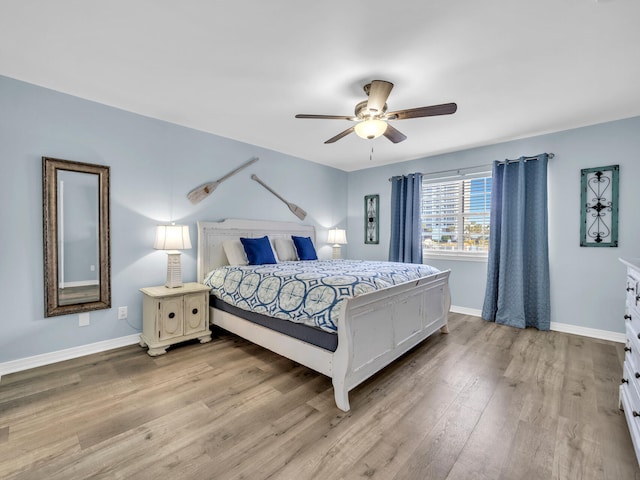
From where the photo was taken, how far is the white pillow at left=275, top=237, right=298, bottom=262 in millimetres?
4121

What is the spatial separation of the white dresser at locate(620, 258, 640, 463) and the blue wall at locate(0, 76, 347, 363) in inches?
148

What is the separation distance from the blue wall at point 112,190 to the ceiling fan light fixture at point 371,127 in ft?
6.67

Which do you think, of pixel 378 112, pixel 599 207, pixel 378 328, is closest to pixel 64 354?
pixel 378 328

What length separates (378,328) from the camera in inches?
90.0

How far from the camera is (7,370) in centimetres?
243

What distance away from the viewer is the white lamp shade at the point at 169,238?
2.97 m

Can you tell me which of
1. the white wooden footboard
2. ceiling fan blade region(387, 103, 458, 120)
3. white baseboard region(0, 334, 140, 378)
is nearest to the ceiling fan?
ceiling fan blade region(387, 103, 458, 120)

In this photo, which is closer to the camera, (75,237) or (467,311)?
(75,237)

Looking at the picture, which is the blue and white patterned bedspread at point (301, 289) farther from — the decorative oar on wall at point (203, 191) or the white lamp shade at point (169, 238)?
the decorative oar on wall at point (203, 191)

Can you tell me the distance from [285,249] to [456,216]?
104 inches

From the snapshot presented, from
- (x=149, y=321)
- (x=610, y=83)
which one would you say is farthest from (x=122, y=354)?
(x=610, y=83)

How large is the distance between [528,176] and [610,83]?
140 centimetres

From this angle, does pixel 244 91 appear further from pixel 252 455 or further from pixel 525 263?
pixel 525 263

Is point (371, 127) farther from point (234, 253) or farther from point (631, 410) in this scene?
point (631, 410)
